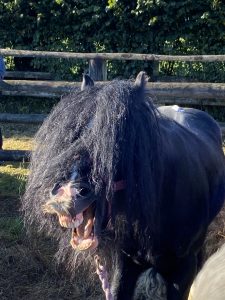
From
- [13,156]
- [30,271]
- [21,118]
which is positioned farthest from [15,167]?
[30,271]

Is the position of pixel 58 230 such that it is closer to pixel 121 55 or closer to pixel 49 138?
pixel 49 138

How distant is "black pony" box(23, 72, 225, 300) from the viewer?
90.9 inches

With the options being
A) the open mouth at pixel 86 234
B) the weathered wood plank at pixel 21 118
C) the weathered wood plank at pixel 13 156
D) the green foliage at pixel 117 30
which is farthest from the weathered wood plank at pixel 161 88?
the green foliage at pixel 117 30

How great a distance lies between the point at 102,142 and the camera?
7.63ft

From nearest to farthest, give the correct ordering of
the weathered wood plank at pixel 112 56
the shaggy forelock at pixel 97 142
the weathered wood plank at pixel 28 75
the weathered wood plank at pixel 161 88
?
the shaggy forelock at pixel 97 142, the weathered wood plank at pixel 161 88, the weathered wood plank at pixel 112 56, the weathered wood plank at pixel 28 75

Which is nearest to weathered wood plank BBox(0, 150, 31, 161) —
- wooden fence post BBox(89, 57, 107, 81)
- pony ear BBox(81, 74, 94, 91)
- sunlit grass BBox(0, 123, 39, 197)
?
sunlit grass BBox(0, 123, 39, 197)

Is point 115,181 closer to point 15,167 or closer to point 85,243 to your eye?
point 85,243

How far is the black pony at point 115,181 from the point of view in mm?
2309

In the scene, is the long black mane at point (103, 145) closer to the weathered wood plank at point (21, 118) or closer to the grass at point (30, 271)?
the grass at point (30, 271)

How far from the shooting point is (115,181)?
2.38 metres

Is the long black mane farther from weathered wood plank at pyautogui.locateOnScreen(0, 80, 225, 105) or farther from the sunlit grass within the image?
weathered wood plank at pyautogui.locateOnScreen(0, 80, 225, 105)

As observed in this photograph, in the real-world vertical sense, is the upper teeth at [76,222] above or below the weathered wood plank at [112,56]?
below

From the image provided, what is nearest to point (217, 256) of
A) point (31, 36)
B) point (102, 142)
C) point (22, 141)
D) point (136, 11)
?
point (102, 142)

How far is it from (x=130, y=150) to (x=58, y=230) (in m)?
0.50
